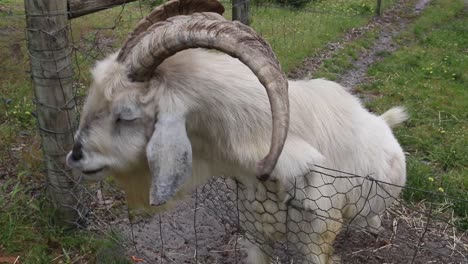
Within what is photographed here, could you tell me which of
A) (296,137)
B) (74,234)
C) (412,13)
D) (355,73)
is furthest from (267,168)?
(412,13)

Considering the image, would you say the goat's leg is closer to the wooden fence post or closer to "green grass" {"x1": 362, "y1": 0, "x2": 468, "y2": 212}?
the wooden fence post

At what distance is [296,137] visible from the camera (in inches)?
102

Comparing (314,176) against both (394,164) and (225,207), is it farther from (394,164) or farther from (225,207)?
(225,207)

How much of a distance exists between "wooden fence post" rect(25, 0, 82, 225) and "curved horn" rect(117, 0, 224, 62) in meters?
0.82

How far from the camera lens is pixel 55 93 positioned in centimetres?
335

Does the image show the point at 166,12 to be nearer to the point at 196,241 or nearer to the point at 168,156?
the point at 168,156

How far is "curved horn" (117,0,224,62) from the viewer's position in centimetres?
256

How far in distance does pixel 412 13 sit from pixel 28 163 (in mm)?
11858

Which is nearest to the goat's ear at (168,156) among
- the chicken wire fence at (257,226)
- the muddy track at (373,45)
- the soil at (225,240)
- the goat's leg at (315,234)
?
the chicken wire fence at (257,226)

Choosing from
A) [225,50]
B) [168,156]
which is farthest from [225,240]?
[225,50]

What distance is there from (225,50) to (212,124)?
1.44ft

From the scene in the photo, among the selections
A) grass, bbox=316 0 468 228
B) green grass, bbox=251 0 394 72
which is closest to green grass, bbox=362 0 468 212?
grass, bbox=316 0 468 228

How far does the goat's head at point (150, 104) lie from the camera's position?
2271mm

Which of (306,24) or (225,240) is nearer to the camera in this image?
(225,240)
